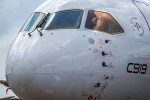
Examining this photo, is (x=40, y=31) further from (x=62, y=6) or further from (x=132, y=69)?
(x=132, y=69)

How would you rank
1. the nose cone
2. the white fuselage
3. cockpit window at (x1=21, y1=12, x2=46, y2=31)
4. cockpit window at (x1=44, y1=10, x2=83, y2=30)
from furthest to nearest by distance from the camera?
cockpit window at (x1=21, y1=12, x2=46, y2=31), cockpit window at (x1=44, y1=10, x2=83, y2=30), the white fuselage, the nose cone

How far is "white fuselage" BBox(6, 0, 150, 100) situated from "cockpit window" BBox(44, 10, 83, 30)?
15 cm

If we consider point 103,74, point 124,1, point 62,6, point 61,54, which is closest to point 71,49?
point 61,54

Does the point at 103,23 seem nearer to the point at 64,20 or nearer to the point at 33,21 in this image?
the point at 64,20

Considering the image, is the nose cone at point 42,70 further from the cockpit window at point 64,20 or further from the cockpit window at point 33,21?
the cockpit window at point 33,21

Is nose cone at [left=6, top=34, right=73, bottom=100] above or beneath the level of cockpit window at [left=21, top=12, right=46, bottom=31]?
beneath

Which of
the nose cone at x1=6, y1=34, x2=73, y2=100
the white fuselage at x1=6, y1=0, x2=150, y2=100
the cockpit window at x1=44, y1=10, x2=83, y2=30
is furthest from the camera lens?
the cockpit window at x1=44, y1=10, x2=83, y2=30

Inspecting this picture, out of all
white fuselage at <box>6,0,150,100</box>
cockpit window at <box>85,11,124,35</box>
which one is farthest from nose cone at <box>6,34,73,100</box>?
cockpit window at <box>85,11,124,35</box>

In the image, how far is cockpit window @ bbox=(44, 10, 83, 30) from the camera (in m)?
10.9

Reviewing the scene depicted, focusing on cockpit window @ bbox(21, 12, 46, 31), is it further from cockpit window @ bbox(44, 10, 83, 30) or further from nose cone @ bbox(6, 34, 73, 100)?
nose cone @ bbox(6, 34, 73, 100)

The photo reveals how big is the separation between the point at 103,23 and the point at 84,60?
1514 mm

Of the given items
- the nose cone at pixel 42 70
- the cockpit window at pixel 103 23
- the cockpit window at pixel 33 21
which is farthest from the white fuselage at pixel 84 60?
the cockpit window at pixel 33 21

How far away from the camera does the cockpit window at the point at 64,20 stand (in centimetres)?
1093

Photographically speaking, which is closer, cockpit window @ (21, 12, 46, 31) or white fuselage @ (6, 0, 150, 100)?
white fuselage @ (6, 0, 150, 100)
